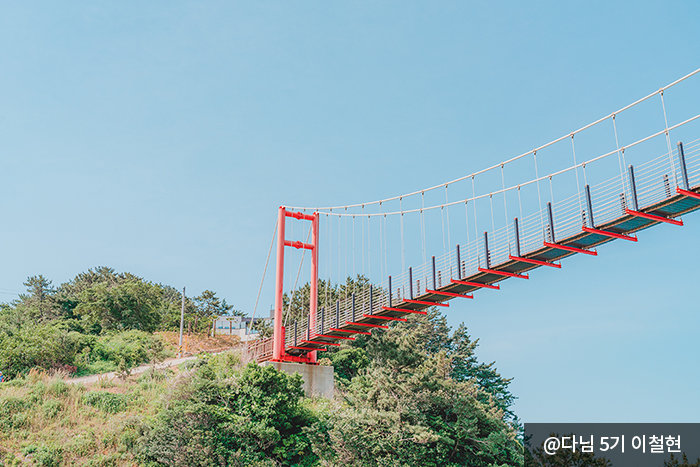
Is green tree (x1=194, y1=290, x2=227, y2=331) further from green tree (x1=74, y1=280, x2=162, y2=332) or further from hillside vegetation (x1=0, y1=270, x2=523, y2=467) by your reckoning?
hillside vegetation (x1=0, y1=270, x2=523, y2=467)

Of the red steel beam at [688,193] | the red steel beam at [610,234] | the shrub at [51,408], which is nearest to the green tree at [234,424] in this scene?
the shrub at [51,408]

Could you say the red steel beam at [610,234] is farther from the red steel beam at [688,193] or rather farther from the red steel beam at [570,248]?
the red steel beam at [688,193]

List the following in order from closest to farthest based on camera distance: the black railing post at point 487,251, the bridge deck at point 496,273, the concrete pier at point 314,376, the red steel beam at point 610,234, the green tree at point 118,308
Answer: the bridge deck at point 496,273 → the red steel beam at point 610,234 → the black railing post at point 487,251 → the concrete pier at point 314,376 → the green tree at point 118,308

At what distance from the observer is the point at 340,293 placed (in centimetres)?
3991

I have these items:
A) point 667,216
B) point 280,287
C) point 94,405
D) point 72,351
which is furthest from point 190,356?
point 667,216

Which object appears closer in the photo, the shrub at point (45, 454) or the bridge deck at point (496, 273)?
the bridge deck at point (496, 273)

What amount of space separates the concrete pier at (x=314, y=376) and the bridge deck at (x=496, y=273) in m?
0.98

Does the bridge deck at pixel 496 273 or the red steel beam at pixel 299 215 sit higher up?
the red steel beam at pixel 299 215

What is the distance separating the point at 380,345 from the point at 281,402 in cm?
800

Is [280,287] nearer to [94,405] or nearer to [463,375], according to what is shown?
[94,405]

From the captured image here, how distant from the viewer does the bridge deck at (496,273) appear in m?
16.4

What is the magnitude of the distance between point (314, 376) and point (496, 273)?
465 inches

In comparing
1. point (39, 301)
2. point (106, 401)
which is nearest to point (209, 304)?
point (39, 301)

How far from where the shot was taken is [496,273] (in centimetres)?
2066
